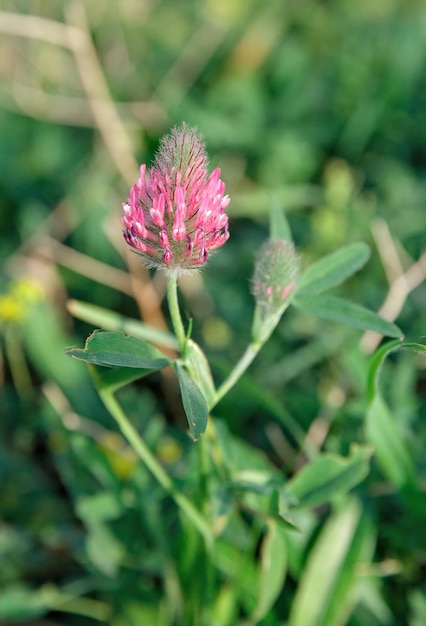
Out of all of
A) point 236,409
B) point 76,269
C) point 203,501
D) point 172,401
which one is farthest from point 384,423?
point 76,269

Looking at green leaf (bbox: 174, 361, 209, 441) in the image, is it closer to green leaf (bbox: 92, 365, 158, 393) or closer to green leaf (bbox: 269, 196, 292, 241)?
green leaf (bbox: 92, 365, 158, 393)

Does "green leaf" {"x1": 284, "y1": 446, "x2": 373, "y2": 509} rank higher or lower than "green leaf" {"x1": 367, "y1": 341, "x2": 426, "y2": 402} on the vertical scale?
lower

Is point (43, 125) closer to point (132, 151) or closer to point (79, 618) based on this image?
point (132, 151)

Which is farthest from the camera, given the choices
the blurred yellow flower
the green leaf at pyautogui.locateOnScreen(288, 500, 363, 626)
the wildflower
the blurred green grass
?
the blurred yellow flower

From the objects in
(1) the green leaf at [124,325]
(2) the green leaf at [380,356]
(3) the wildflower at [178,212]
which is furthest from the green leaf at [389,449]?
(3) the wildflower at [178,212]

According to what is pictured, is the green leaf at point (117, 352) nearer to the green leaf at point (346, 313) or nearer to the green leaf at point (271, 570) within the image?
the green leaf at point (346, 313)

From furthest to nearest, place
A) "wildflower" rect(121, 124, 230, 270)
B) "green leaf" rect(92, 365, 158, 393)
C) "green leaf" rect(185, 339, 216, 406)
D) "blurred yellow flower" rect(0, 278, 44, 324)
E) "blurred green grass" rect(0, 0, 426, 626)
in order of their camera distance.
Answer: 1. "blurred yellow flower" rect(0, 278, 44, 324)
2. "blurred green grass" rect(0, 0, 426, 626)
3. "green leaf" rect(92, 365, 158, 393)
4. "green leaf" rect(185, 339, 216, 406)
5. "wildflower" rect(121, 124, 230, 270)

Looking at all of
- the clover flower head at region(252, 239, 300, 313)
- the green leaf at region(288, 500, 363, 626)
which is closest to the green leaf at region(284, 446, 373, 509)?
the green leaf at region(288, 500, 363, 626)
